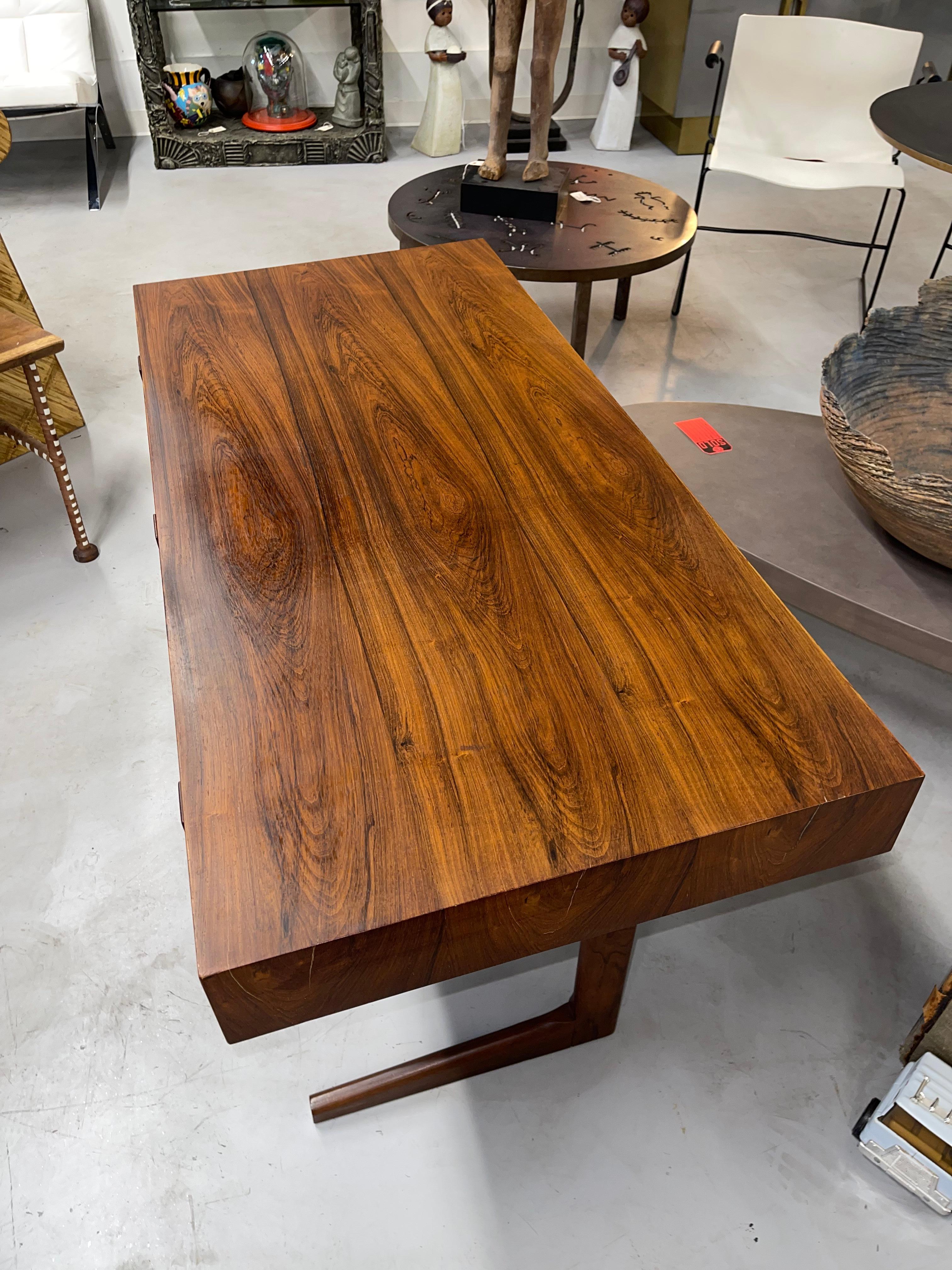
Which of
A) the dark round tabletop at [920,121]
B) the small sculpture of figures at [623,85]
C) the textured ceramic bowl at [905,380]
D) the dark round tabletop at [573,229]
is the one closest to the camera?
the textured ceramic bowl at [905,380]

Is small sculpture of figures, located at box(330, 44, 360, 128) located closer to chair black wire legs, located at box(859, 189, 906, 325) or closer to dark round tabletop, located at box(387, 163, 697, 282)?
dark round tabletop, located at box(387, 163, 697, 282)

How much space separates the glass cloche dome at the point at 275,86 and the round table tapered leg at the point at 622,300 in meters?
2.09

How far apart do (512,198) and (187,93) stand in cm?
232

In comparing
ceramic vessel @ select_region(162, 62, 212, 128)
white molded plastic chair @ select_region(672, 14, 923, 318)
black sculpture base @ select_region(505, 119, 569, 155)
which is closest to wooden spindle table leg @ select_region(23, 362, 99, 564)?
white molded plastic chair @ select_region(672, 14, 923, 318)

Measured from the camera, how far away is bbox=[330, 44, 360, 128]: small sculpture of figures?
4.05 meters

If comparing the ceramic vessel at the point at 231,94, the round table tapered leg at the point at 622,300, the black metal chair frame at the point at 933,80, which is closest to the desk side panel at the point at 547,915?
the round table tapered leg at the point at 622,300

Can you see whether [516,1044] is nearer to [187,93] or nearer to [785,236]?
[785,236]

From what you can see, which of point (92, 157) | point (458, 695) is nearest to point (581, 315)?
point (458, 695)

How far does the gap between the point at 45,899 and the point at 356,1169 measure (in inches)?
26.3

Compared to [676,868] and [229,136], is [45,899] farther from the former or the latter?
[229,136]

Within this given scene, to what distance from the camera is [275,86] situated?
4086mm

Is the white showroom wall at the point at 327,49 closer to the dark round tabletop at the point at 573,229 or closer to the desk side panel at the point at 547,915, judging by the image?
the dark round tabletop at the point at 573,229

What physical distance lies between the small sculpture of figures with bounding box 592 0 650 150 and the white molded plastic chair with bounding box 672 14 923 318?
1.28 meters

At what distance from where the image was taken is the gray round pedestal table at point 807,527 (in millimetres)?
1524
